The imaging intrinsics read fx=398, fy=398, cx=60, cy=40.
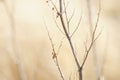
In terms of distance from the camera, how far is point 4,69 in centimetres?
258

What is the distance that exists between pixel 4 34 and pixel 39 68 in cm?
32

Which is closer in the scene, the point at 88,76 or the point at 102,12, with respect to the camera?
the point at 88,76

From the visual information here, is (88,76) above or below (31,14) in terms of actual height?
below

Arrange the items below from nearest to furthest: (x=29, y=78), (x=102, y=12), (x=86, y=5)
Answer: (x=29, y=78), (x=86, y=5), (x=102, y=12)

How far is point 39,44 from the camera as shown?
2.70 metres

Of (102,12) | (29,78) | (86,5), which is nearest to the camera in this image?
(29,78)

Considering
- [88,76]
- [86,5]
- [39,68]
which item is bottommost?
[88,76]

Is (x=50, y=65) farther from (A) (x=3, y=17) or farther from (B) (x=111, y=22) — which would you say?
(B) (x=111, y=22)

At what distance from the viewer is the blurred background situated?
259 centimetres

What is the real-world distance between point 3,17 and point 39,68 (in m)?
0.41

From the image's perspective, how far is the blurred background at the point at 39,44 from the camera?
8.49 feet

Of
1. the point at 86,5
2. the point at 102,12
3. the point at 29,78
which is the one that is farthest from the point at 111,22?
the point at 29,78

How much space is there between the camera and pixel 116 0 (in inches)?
118

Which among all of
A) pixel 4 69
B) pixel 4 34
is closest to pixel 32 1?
pixel 4 34
